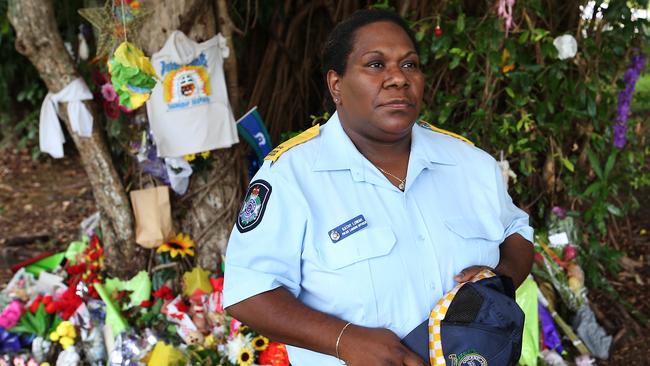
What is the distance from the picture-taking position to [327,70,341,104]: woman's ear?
1.65m

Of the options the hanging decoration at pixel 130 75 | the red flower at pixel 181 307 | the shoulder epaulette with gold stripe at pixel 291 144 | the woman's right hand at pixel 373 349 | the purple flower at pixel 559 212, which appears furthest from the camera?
the purple flower at pixel 559 212

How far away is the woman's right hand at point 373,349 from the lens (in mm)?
1345

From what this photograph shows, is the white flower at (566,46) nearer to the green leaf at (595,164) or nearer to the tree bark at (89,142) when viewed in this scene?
the green leaf at (595,164)

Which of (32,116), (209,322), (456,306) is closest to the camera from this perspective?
(456,306)

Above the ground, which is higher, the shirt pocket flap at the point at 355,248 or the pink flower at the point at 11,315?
the shirt pocket flap at the point at 355,248

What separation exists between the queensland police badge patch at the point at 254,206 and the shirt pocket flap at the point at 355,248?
163 mm

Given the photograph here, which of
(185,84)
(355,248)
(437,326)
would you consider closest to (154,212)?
(185,84)

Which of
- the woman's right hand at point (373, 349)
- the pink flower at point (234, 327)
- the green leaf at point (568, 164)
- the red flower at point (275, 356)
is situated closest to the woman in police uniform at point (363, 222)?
the woman's right hand at point (373, 349)

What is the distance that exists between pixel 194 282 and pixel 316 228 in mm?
2011

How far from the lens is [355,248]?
4.70ft

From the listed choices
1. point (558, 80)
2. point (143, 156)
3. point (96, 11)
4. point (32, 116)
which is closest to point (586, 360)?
point (558, 80)

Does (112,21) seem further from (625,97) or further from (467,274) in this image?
(625,97)

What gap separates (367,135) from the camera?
1.60m

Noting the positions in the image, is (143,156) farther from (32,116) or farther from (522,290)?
(32,116)
